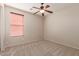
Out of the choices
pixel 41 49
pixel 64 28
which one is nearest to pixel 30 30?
pixel 41 49

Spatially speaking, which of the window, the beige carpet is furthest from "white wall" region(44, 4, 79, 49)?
the window

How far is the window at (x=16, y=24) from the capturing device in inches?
45.8

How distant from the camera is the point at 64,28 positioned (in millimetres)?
1225

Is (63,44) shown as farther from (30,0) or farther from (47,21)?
(30,0)

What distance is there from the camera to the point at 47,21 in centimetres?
129

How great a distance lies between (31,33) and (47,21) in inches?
12.3

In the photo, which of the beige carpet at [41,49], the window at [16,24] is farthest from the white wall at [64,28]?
the window at [16,24]

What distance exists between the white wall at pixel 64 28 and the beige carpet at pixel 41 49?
8 centimetres

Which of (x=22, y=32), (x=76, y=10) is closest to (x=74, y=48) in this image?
(x=76, y=10)

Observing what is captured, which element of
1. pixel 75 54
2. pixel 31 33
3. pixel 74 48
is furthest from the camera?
pixel 31 33

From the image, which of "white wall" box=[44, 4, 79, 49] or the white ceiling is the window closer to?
the white ceiling

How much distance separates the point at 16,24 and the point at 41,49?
1.76ft

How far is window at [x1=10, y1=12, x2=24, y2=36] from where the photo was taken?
45.8 inches

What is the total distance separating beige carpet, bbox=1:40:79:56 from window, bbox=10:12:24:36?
21cm
